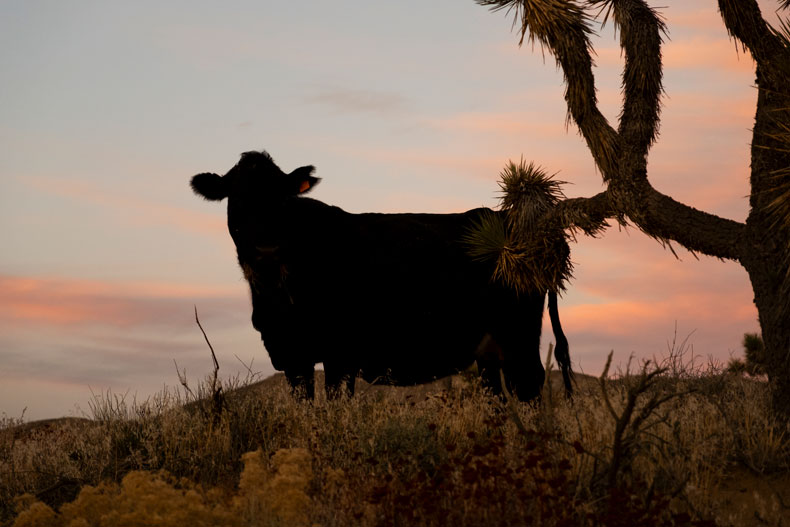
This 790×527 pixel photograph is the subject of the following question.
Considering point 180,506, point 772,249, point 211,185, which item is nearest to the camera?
point 180,506

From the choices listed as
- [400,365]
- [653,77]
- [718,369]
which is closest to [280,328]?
[400,365]

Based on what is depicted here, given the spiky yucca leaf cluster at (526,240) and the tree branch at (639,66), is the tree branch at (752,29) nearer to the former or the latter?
the tree branch at (639,66)

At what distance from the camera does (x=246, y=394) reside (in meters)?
10.3

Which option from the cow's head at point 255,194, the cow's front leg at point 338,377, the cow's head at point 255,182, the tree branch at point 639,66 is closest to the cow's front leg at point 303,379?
the cow's front leg at point 338,377

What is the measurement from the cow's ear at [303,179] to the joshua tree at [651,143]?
2963mm

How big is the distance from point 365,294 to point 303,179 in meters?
1.65

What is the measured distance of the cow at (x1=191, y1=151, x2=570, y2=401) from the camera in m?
11.0

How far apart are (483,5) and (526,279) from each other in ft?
11.9

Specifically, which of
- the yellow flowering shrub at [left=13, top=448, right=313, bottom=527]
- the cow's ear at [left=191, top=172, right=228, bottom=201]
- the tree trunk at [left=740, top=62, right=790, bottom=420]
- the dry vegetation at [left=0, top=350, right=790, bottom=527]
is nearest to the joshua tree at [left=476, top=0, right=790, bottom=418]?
the tree trunk at [left=740, top=62, right=790, bottom=420]

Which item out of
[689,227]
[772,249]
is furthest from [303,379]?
[772,249]

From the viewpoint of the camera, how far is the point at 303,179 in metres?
11.4

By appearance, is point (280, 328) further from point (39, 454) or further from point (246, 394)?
point (39, 454)

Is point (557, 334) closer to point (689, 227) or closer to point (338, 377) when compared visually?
point (689, 227)

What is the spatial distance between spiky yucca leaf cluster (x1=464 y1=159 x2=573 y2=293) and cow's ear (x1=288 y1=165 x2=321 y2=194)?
2.20m
